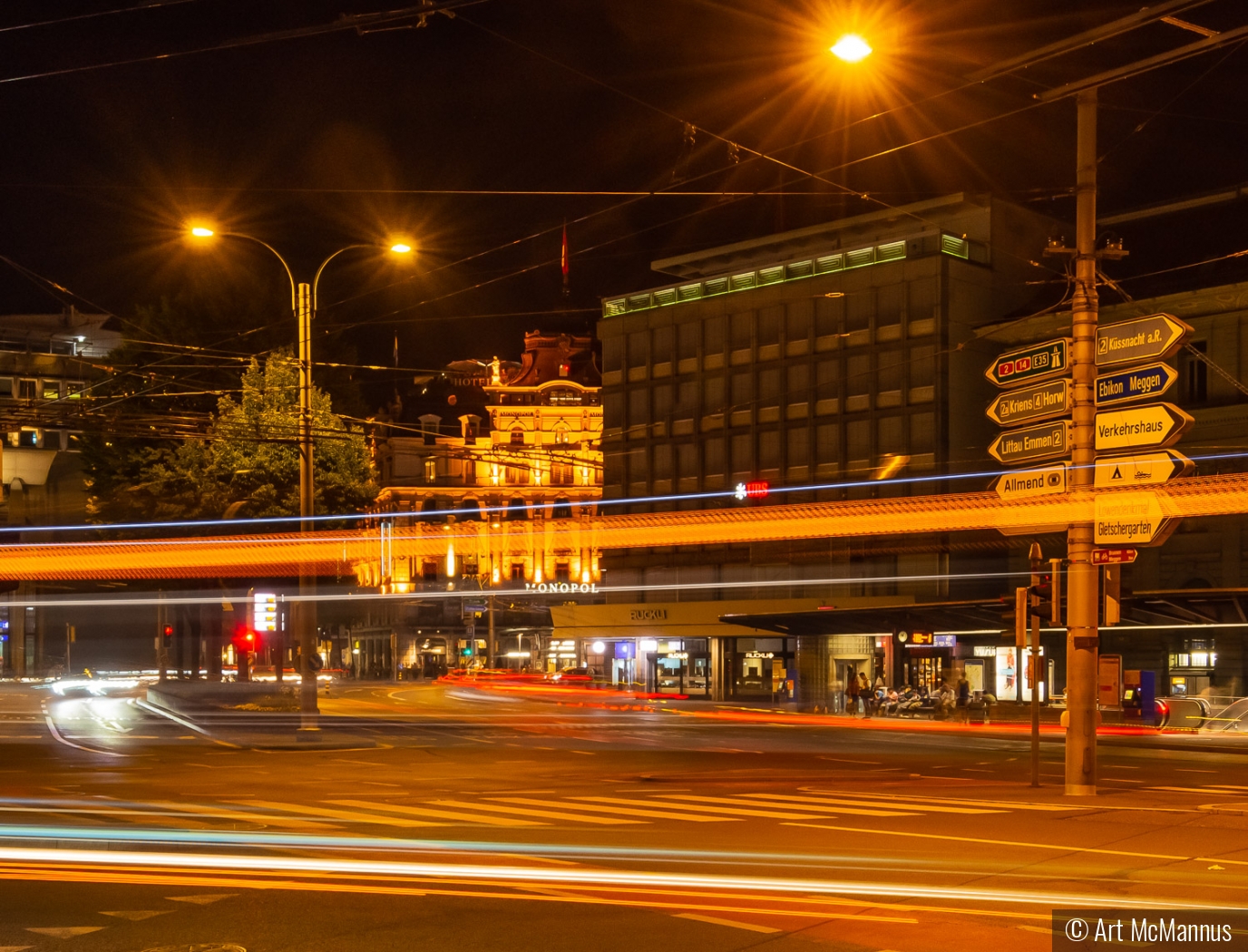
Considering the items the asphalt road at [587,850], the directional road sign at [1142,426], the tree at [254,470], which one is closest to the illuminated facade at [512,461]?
the tree at [254,470]

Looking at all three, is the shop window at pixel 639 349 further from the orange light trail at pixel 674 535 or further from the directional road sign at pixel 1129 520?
the directional road sign at pixel 1129 520

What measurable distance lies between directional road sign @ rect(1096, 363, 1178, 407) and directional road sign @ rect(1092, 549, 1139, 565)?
6.68ft

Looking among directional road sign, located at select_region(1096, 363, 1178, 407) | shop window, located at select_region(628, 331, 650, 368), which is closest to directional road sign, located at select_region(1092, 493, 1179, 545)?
directional road sign, located at select_region(1096, 363, 1178, 407)

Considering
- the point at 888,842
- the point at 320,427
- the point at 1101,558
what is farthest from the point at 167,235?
the point at 888,842

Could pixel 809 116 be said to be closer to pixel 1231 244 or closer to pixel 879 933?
pixel 879 933

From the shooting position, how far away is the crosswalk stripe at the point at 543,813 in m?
14.4

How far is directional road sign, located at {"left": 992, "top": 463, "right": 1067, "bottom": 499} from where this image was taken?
17781 mm

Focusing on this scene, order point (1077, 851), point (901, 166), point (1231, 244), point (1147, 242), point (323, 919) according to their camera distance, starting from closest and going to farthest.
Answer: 1. point (323, 919)
2. point (1077, 851)
3. point (1231, 244)
4. point (1147, 242)
5. point (901, 166)

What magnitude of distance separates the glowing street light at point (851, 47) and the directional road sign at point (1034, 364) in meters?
5.90

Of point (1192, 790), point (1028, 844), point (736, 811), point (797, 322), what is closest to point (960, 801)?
point (736, 811)

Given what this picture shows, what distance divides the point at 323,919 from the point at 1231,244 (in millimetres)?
47803

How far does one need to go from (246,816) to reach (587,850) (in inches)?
186

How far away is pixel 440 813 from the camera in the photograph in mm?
15305

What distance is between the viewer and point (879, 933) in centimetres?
829
